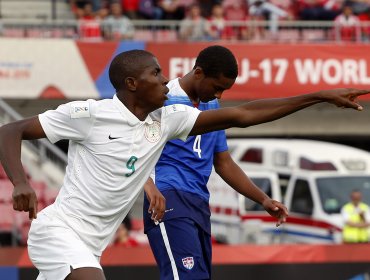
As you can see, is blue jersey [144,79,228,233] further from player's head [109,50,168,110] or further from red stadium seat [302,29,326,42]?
red stadium seat [302,29,326,42]

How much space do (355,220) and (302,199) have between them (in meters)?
1.72

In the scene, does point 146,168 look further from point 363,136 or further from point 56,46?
point 363,136

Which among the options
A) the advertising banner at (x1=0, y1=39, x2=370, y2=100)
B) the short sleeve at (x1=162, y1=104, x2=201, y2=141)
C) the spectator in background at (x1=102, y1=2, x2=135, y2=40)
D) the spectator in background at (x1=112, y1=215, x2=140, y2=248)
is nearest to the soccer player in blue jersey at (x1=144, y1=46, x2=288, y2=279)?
the short sleeve at (x1=162, y1=104, x2=201, y2=141)

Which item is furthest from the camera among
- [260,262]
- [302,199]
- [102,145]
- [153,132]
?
[302,199]

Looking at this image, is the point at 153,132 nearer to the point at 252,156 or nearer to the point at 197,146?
the point at 197,146

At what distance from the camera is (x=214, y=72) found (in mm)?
7395

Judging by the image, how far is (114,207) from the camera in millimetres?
6543

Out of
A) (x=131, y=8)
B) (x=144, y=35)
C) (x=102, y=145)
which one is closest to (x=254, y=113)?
(x=102, y=145)

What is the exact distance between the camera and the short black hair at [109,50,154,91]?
657 centimetres

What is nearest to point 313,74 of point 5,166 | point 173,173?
point 173,173

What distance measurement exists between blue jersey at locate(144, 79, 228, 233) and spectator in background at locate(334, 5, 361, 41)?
13.5m

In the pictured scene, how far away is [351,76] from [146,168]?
1467 centimetres

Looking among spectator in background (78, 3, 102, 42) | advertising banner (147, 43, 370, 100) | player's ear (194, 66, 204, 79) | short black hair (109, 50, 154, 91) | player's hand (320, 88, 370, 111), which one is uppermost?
short black hair (109, 50, 154, 91)

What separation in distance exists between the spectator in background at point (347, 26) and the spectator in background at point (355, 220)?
14.6 ft
